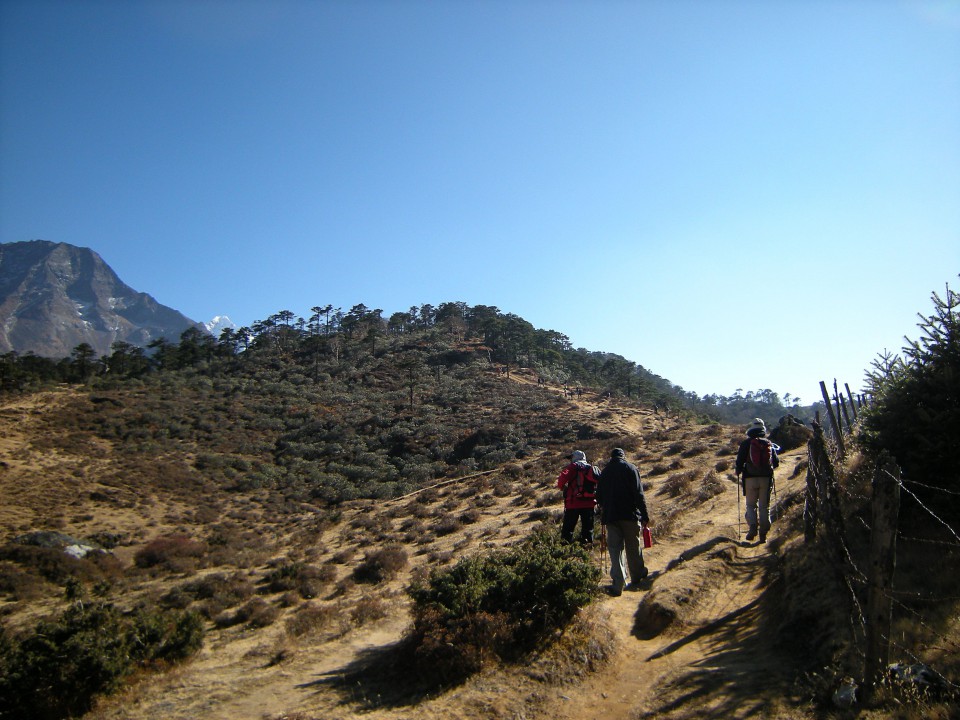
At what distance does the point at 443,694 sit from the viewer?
5.54 metres

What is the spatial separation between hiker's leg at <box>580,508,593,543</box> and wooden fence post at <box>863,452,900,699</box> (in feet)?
17.1

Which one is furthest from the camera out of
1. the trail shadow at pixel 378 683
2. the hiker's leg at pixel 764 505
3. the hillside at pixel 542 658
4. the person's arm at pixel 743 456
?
the person's arm at pixel 743 456

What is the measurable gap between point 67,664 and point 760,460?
10.7 m

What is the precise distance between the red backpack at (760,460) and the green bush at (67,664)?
10.1 m

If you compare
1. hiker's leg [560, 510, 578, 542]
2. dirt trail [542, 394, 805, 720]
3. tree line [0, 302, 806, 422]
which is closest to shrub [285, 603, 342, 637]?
hiker's leg [560, 510, 578, 542]

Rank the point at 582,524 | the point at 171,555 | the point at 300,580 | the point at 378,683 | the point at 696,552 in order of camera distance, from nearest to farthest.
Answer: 1. the point at 378,683
2. the point at 696,552
3. the point at 582,524
4. the point at 300,580
5. the point at 171,555

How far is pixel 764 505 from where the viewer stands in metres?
9.66

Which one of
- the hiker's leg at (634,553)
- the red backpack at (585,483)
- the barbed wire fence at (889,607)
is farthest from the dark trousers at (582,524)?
the barbed wire fence at (889,607)

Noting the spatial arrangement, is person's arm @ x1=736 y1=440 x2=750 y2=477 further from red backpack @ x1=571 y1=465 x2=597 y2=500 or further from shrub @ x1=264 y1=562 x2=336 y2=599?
shrub @ x1=264 y1=562 x2=336 y2=599

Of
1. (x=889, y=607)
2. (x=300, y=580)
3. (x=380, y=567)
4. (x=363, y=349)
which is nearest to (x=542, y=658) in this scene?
(x=889, y=607)

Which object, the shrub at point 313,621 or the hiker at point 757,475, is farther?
the hiker at point 757,475

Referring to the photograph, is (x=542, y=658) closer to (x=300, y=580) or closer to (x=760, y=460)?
(x=760, y=460)

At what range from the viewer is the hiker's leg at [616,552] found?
304 inches

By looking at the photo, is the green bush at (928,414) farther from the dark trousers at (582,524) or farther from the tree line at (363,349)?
the tree line at (363,349)
